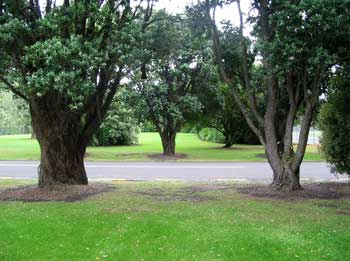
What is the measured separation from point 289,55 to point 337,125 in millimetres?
3829

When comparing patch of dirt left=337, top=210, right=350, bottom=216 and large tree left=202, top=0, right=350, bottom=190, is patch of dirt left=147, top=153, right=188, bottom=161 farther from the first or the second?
patch of dirt left=337, top=210, right=350, bottom=216

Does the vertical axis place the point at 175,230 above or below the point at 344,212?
below

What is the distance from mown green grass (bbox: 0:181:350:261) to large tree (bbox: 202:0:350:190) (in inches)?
63.4

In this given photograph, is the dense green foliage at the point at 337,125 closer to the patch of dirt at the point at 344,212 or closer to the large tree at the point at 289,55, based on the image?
the large tree at the point at 289,55

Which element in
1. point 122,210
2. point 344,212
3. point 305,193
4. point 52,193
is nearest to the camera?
point 344,212

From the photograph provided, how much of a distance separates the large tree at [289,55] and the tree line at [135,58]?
0.08ft

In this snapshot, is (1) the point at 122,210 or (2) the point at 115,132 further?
(2) the point at 115,132

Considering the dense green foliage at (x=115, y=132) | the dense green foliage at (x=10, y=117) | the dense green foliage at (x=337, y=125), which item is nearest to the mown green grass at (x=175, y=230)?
the dense green foliage at (x=337, y=125)

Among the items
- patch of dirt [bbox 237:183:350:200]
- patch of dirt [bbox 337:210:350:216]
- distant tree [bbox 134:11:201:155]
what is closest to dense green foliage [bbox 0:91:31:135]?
distant tree [bbox 134:11:201:155]

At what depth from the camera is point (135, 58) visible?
968 centimetres

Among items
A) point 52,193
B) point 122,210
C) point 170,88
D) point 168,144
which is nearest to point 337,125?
point 122,210

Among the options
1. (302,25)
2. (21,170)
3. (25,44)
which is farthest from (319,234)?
(21,170)

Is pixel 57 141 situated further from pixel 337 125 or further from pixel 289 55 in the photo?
pixel 337 125

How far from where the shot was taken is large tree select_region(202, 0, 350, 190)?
8078mm
